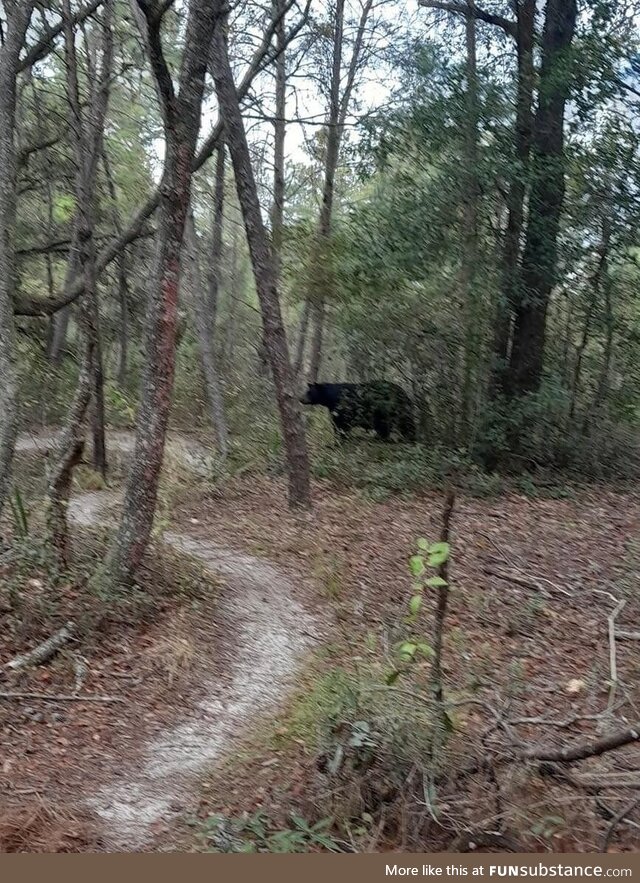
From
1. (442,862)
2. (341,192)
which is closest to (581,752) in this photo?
(442,862)

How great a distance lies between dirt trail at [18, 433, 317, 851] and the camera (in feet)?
15.0

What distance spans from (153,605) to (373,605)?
2197mm

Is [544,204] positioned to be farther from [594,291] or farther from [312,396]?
[312,396]

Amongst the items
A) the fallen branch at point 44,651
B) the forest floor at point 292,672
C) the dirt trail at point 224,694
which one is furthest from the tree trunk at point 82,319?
the dirt trail at point 224,694

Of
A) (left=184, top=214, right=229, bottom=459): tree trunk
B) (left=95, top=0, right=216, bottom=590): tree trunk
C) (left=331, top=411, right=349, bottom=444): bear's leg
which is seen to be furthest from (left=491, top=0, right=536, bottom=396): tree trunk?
(left=95, top=0, right=216, bottom=590): tree trunk

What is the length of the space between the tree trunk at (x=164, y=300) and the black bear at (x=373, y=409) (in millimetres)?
7138

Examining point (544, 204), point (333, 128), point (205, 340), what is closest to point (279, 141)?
point (333, 128)

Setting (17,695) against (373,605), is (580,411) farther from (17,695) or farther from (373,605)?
(17,695)

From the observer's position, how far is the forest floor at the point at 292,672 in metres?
4.19

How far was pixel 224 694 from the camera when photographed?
239 inches

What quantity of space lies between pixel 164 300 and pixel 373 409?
7360 mm

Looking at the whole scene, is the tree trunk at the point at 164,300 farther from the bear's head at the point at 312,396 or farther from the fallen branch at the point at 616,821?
the bear's head at the point at 312,396

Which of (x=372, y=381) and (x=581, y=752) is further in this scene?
(x=372, y=381)

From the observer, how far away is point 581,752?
377 centimetres
